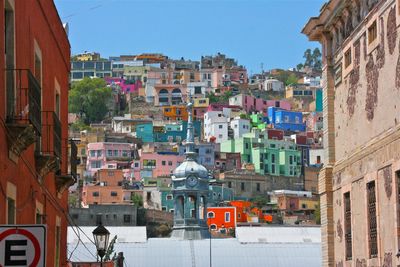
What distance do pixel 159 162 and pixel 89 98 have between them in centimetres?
4148

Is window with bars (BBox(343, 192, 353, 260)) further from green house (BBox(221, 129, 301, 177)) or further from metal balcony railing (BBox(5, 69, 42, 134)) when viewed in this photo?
green house (BBox(221, 129, 301, 177))

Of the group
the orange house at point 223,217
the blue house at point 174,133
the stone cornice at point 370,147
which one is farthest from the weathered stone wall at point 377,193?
the blue house at point 174,133

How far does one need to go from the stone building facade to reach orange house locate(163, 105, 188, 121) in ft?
506

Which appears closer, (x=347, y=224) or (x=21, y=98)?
(x=21, y=98)

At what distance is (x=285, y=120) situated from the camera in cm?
18375

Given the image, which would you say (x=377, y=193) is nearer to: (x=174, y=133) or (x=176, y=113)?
(x=174, y=133)

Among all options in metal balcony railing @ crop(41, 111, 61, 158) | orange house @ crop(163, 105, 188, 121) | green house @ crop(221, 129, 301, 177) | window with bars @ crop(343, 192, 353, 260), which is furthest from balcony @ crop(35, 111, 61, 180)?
orange house @ crop(163, 105, 188, 121)

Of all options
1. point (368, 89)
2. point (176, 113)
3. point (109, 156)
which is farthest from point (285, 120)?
point (368, 89)

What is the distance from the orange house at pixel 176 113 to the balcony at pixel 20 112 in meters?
168

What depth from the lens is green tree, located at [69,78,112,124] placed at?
630ft

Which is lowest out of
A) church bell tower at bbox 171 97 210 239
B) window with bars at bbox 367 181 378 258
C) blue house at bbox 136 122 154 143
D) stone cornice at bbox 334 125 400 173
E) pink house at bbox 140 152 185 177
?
window with bars at bbox 367 181 378 258

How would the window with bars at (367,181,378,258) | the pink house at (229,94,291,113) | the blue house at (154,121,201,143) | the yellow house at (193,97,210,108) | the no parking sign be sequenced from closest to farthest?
the no parking sign < the window with bars at (367,181,378,258) < the blue house at (154,121,201,143) < the yellow house at (193,97,210,108) < the pink house at (229,94,291,113)

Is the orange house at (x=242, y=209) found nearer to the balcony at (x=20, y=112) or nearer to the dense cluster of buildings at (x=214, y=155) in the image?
the dense cluster of buildings at (x=214, y=155)

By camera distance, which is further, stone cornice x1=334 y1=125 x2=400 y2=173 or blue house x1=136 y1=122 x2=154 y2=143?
blue house x1=136 y1=122 x2=154 y2=143
